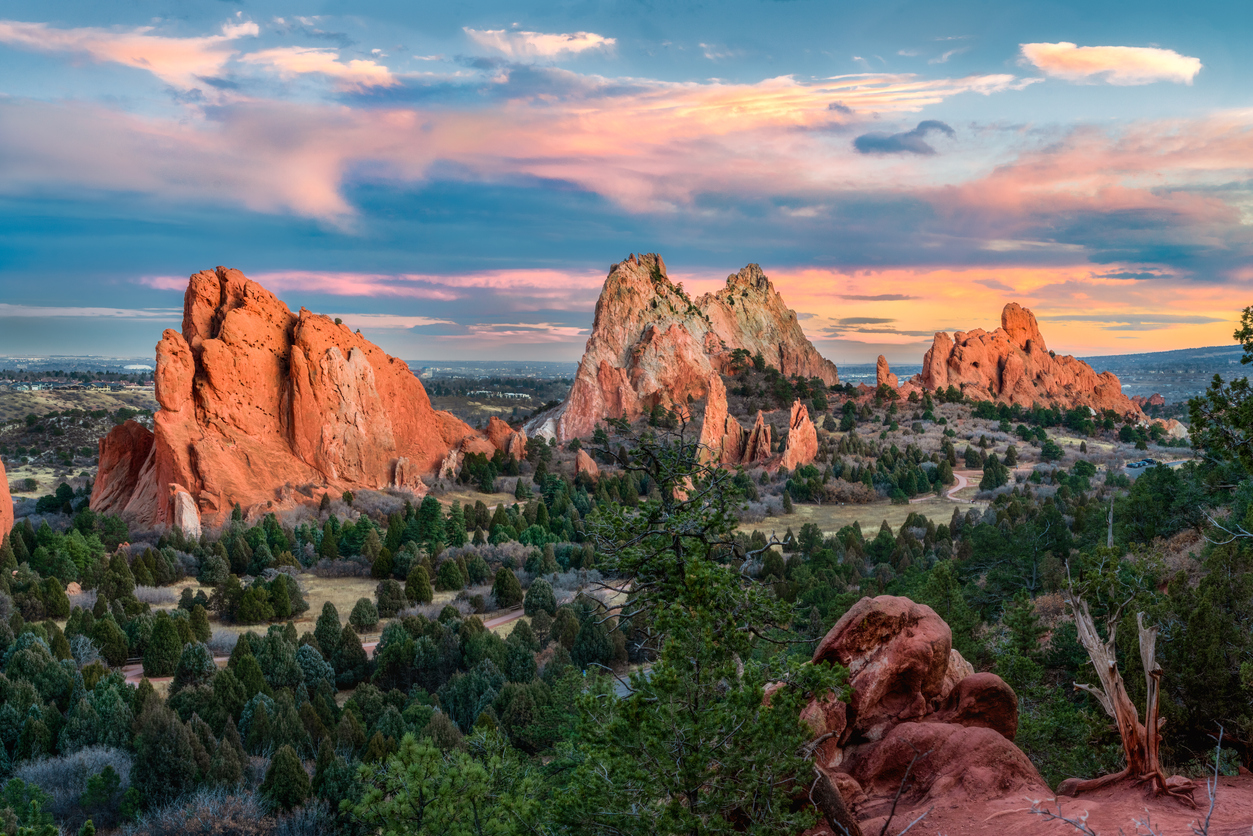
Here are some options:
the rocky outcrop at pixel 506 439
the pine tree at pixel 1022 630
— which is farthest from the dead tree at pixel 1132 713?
the rocky outcrop at pixel 506 439

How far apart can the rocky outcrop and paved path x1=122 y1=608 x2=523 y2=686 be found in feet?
113

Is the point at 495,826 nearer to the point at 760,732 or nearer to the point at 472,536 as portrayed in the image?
the point at 760,732

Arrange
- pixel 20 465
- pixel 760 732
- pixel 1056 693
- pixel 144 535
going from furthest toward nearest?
pixel 20 465, pixel 144 535, pixel 1056 693, pixel 760 732

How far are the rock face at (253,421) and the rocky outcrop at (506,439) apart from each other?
725 centimetres

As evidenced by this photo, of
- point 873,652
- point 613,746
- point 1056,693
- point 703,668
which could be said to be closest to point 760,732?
point 703,668

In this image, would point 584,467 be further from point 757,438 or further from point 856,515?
point 856,515

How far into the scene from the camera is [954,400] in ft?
356

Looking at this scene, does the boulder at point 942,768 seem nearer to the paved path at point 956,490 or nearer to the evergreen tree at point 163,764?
the evergreen tree at point 163,764

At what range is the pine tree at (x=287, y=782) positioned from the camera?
19.2m

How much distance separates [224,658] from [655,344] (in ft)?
235

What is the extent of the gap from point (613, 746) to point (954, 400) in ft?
362

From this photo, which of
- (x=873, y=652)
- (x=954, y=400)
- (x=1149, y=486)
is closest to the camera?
(x=873, y=652)

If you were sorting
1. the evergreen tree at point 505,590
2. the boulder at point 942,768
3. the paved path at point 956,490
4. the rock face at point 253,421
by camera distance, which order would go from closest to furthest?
1. the boulder at point 942,768
2. the evergreen tree at point 505,590
3. the rock face at point 253,421
4. the paved path at point 956,490

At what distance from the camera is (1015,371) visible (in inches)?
4692
